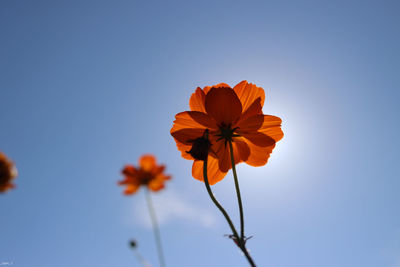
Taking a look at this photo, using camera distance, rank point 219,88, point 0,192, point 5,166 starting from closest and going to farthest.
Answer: point 219,88 < point 0,192 < point 5,166

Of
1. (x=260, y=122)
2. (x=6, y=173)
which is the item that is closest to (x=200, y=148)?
(x=260, y=122)

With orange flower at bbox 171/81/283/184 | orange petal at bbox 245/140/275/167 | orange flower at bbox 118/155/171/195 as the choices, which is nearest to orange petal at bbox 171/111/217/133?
orange flower at bbox 171/81/283/184

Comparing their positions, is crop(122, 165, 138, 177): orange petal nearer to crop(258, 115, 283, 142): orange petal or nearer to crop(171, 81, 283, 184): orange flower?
crop(171, 81, 283, 184): orange flower

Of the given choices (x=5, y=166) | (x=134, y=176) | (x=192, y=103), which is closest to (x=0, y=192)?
(x=5, y=166)

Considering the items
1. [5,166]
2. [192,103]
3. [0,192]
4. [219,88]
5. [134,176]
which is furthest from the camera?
[134,176]

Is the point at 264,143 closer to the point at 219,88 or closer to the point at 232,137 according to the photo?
the point at 232,137

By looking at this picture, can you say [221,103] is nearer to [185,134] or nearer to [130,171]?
[185,134]

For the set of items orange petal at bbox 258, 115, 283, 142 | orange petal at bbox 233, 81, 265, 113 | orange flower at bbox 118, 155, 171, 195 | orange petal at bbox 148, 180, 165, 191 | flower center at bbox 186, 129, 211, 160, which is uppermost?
orange flower at bbox 118, 155, 171, 195

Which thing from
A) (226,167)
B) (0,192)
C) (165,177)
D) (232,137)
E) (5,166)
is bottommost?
(226,167)

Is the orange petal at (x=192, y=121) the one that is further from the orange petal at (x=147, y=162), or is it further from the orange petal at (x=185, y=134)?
the orange petal at (x=147, y=162)
